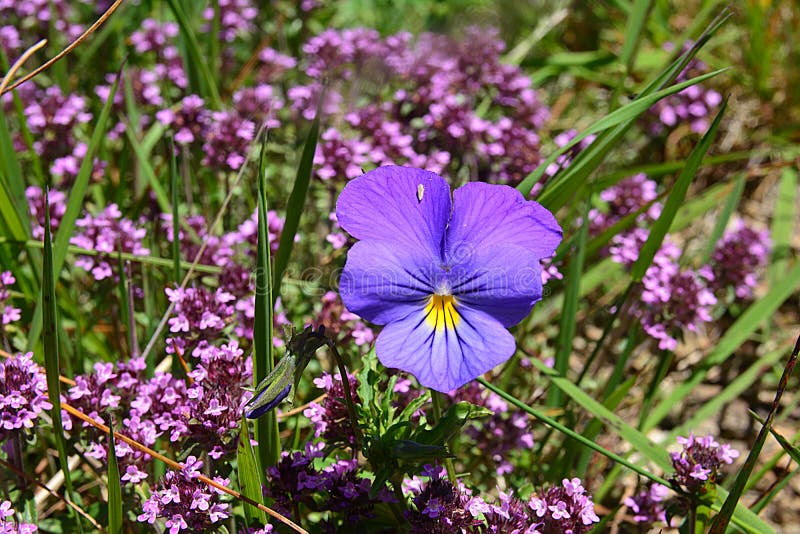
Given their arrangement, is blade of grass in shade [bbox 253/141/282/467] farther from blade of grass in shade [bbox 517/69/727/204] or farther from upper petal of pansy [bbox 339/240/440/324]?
blade of grass in shade [bbox 517/69/727/204]

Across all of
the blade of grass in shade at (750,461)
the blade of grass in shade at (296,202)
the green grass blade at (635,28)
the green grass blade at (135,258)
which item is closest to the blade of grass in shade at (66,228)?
the green grass blade at (135,258)

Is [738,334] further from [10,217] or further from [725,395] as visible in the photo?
[10,217]

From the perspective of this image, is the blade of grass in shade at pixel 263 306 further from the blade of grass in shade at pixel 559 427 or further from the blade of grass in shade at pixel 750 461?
the blade of grass in shade at pixel 750 461

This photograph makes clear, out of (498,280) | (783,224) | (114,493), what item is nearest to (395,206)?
(498,280)

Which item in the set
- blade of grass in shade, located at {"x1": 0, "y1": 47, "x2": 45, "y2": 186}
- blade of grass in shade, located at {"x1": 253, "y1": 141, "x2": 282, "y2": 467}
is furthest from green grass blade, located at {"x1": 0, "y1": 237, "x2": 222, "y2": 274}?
blade of grass in shade, located at {"x1": 253, "y1": 141, "x2": 282, "y2": 467}

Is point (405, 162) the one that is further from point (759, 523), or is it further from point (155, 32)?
point (759, 523)

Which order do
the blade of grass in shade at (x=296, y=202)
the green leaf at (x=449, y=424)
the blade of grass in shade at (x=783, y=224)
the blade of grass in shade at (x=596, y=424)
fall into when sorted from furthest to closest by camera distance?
the blade of grass in shade at (x=783, y=224) < the blade of grass in shade at (x=596, y=424) < the blade of grass in shade at (x=296, y=202) < the green leaf at (x=449, y=424)

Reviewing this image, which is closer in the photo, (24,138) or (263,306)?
(263,306)
